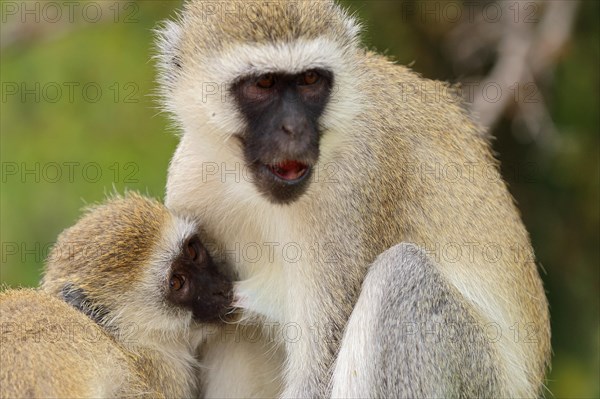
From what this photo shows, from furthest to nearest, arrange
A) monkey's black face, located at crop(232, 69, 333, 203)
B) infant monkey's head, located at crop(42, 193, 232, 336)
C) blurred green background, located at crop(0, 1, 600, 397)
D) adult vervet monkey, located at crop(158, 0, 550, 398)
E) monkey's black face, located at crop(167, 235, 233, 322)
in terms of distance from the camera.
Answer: blurred green background, located at crop(0, 1, 600, 397), monkey's black face, located at crop(167, 235, 233, 322), infant monkey's head, located at crop(42, 193, 232, 336), adult vervet monkey, located at crop(158, 0, 550, 398), monkey's black face, located at crop(232, 69, 333, 203)

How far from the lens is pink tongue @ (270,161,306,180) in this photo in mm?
5361

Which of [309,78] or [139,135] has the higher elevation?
[309,78]

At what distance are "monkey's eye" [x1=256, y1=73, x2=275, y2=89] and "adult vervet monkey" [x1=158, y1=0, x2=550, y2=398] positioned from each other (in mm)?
14

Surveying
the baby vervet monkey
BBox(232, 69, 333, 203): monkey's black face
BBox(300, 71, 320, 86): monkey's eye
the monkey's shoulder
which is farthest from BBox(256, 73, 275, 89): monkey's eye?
the monkey's shoulder

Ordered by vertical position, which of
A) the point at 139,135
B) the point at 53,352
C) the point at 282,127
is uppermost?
the point at 282,127

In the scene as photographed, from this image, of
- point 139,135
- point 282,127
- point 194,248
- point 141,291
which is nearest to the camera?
point 282,127

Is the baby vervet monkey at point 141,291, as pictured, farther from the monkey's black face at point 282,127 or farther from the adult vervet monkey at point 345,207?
the monkey's black face at point 282,127

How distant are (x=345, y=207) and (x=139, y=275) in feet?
4.72

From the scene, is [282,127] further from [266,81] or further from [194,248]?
[194,248]

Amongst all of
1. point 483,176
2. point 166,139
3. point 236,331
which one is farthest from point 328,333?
point 166,139

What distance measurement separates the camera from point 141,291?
6.07 metres

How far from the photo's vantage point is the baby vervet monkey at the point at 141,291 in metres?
5.76

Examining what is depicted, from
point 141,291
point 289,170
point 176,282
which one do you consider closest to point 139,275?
point 141,291

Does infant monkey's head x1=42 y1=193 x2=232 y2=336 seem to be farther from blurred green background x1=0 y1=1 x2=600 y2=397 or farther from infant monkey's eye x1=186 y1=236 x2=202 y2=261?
blurred green background x1=0 y1=1 x2=600 y2=397
